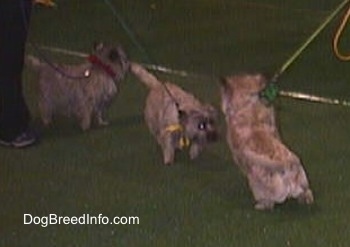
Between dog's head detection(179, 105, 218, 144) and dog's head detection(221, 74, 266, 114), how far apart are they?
0.88 ft

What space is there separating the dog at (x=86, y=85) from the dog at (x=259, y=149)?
968 mm

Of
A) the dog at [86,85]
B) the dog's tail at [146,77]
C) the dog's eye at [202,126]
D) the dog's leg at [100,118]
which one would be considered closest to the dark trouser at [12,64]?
the dog at [86,85]

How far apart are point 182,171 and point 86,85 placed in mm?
784

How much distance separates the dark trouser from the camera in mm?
4227

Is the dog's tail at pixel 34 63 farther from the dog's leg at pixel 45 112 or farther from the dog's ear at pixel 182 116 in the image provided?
the dog's ear at pixel 182 116

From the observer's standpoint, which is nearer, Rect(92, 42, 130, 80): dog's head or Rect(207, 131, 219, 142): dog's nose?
Rect(207, 131, 219, 142): dog's nose

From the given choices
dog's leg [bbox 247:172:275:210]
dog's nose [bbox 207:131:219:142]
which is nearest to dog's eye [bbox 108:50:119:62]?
dog's nose [bbox 207:131:219:142]

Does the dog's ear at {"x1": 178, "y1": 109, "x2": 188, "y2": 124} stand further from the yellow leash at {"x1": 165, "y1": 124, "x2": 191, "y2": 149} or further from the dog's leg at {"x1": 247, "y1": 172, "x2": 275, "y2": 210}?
the dog's leg at {"x1": 247, "y1": 172, "x2": 275, "y2": 210}

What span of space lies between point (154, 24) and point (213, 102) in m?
2.35

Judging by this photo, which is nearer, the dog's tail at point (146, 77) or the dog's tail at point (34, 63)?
the dog's tail at point (146, 77)

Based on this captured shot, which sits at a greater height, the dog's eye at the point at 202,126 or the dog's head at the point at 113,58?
the dog's head at the point at 113,58

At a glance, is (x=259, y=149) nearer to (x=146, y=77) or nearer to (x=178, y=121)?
(x=178, y=121)

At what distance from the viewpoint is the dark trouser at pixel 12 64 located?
4.23 m

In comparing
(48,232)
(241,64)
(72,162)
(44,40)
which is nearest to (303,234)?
(48,232)
